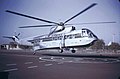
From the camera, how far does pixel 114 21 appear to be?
2.26m

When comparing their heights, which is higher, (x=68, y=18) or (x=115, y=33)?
(x=68, y=18)

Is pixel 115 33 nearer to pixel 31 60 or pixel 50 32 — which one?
pixel 50 32

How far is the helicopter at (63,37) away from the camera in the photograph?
2178mm

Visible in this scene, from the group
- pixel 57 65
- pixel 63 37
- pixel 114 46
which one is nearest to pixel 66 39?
pixel 63 37

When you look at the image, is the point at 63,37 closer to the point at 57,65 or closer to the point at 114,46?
the point at 57,65

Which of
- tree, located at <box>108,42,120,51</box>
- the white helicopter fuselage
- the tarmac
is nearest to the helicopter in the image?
the white helicopter fuselage

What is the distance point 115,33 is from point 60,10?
77 cm

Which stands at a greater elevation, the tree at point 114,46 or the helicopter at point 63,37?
the helicopter at point 63,37

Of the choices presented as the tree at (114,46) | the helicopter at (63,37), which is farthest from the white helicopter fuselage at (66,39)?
the tree at (114,46)

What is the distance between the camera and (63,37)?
2217 millimetres

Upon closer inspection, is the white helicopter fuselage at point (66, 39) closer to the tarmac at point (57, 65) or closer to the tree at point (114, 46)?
the tarmac at point (57, 65)

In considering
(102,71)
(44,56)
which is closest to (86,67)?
(102,71)

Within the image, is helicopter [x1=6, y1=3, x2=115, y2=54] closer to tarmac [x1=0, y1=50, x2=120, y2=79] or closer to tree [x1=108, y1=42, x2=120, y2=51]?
tarmac [x1=0, y1=50, x2=120, y2=79]

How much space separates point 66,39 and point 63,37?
0.05 metres
